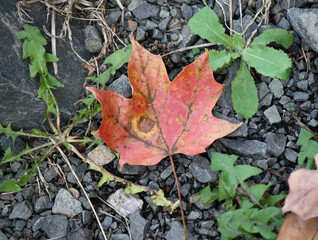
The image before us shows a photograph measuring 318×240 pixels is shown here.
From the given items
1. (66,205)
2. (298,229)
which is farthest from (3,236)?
(298,229)

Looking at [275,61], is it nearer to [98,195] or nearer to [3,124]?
[98,195]

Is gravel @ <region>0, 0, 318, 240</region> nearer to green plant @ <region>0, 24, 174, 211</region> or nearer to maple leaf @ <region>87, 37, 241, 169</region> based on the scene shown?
green plant @ <region>0, 24, 174, 211</region>

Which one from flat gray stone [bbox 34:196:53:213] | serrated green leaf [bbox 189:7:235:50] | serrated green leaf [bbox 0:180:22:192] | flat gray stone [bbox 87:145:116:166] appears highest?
serrated green leaf [bbox 189:7:235:50]

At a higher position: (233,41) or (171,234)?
(233,41)

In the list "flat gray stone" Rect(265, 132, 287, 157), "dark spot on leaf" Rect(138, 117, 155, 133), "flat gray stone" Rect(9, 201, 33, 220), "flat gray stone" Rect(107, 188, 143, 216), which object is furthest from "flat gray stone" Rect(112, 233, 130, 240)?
"flat gray stone" Rect(265, 132, 287, 157)

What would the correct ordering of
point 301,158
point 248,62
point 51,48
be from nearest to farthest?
point 301,158 → point 248,62 → point 51,48

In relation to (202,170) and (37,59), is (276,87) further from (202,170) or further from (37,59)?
(37,59)

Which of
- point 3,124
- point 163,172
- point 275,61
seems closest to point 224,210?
point 163,172
